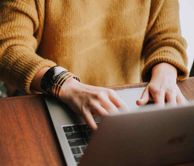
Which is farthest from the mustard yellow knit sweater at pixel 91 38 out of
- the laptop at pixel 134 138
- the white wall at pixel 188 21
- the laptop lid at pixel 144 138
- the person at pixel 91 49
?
the white wall at pixel 188 21

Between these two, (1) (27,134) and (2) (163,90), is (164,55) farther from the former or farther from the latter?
(1) (27,134)

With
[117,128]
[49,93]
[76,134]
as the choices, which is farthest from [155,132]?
[49,93]

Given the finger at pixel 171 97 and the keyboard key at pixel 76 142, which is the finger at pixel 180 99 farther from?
the keyboard key at pixel 76 142

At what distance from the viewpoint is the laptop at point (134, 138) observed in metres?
0.59

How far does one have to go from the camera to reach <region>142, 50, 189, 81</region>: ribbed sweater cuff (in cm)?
104

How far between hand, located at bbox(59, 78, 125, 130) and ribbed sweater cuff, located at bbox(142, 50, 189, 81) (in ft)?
0.85

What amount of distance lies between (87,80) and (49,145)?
47cm

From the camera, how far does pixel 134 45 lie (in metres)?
1.21

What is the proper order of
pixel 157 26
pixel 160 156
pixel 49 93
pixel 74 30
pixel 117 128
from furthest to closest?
pixel 157 26 → pixel 74 30 → pixel 49 93 → pixel 160 156 → pixel 117 128

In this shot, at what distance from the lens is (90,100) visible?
0.83 meters

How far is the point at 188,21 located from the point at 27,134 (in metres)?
1.30

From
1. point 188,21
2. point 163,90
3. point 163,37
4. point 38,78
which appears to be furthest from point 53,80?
point 188,21

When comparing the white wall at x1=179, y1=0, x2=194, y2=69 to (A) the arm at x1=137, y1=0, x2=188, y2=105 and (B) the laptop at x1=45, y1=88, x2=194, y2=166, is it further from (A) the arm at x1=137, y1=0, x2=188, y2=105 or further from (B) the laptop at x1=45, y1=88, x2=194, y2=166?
(B) the laptop at x1=45, y1=88, x2=194, y2=166

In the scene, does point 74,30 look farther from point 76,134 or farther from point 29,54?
point 76,134
